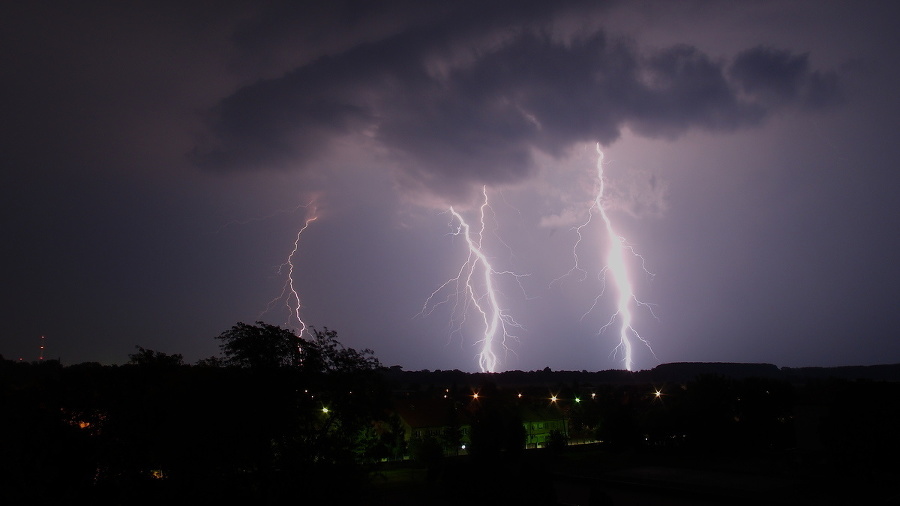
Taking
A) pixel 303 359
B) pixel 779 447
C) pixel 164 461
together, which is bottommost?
pixel 779 447

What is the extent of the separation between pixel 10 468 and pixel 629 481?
23124mm

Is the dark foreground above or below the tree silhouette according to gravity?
below

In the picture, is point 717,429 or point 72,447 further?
point 717,429

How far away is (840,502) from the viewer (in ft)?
67.3

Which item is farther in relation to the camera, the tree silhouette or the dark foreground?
the dark foreground

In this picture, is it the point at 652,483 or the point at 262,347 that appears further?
the point at 652,483

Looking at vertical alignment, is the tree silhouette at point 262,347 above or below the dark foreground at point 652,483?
above

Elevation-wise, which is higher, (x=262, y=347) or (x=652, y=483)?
(x=262, y=347)

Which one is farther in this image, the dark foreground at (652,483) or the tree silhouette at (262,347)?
the dark foreground at (652,483)

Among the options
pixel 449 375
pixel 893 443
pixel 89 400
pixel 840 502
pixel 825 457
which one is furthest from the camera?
pixel 449 375

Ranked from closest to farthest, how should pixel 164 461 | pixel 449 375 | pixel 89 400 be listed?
1. pixel 164 461
2. pixel 89 400
3. pixel 449 375

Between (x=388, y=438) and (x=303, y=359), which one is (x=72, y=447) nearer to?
(x=303, y=359)

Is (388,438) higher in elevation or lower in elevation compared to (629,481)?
higher

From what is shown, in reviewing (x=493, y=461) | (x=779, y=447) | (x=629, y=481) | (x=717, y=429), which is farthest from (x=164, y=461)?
(x=779, y=447)
